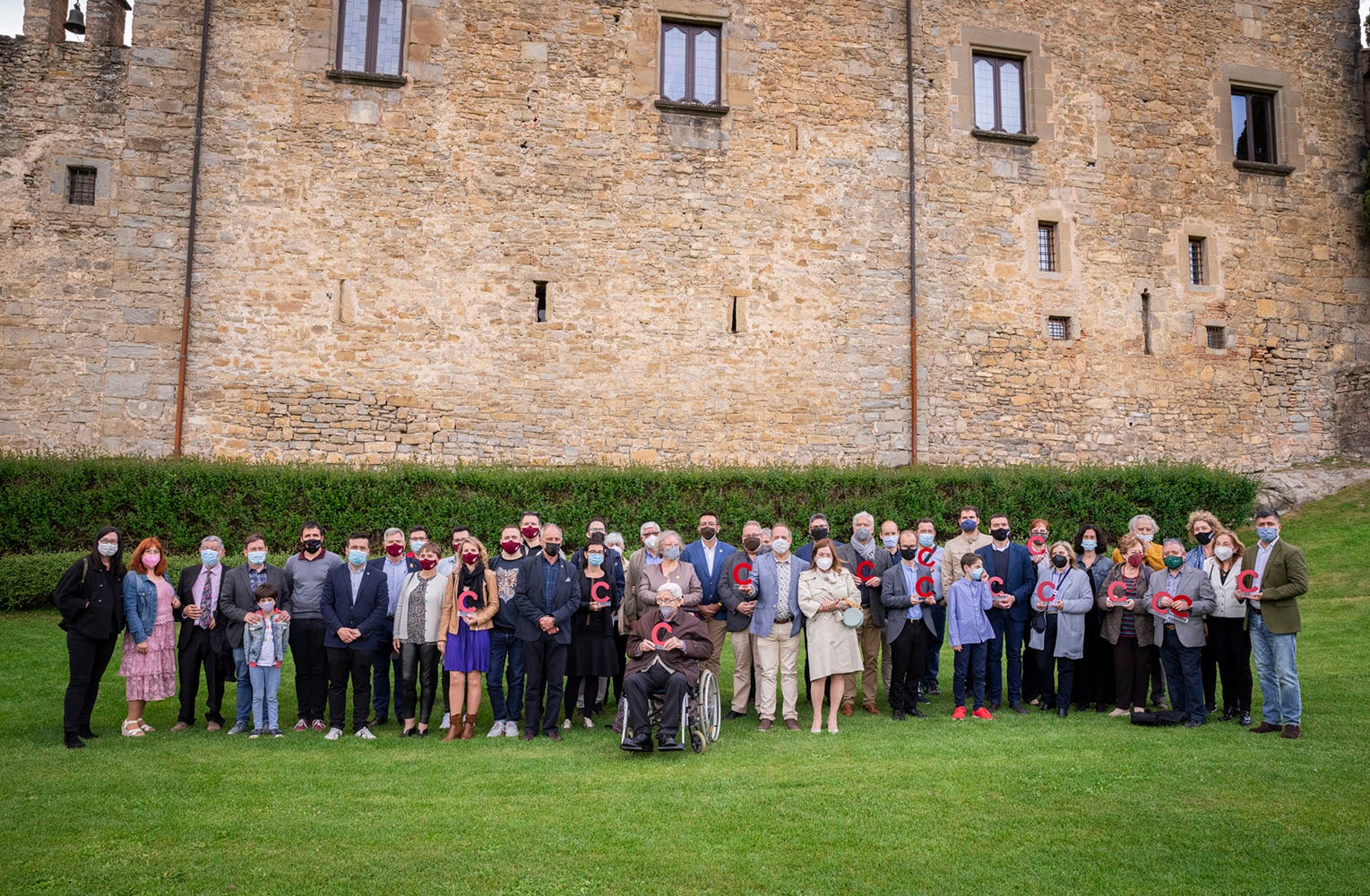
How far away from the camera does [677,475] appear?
15.3 metres

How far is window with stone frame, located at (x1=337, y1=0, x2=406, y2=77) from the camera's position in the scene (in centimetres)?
1684

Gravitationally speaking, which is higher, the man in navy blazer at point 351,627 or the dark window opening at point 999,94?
the dark window opening at point 999,94

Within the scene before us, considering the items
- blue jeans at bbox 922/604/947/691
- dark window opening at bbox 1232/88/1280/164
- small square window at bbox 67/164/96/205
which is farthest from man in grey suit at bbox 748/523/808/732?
dark window opening at bbox 1232/88/1280/164

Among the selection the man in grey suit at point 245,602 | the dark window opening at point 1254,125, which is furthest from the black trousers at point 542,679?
the dark window opening at point 1254,125

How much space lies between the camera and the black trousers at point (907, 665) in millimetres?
9172

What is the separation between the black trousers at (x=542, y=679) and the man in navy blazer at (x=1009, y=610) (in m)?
3.97

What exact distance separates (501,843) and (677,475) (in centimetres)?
967

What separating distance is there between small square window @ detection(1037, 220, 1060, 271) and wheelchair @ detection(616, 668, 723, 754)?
13359mm

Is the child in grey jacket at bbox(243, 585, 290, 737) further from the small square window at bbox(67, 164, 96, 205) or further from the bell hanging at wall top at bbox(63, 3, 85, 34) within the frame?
the bell hanging at wall top at bbox(63, 3, 85, 34)

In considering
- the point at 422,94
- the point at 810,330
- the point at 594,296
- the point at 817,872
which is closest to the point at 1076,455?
the point at 810,330

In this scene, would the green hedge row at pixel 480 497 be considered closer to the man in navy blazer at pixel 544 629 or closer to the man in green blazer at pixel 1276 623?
the man in navy blazer at pixel 544 629

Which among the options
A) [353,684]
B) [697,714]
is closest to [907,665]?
[697,714]

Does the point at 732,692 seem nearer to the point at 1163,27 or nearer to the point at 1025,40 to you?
the point at 1025,40

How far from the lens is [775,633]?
9.00 meters
